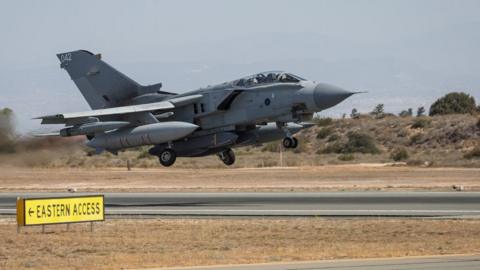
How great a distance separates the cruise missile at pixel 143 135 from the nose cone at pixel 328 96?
4577 millimetres

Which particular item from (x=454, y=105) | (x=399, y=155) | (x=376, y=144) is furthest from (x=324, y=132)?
(x=454, y=105)

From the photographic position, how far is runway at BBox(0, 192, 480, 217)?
3052 cm

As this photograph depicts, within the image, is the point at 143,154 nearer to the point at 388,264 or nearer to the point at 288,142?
the point at 288,142

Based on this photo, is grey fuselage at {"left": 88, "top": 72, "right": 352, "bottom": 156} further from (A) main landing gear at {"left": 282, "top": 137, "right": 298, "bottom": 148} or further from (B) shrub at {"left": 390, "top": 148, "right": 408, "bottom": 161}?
(B) shrub at {"left": 390, "top": 148, "right": 408, "bottom": 161}

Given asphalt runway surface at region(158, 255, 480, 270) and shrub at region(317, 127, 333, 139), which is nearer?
asphalt runway surface at region(158, 255, 480, 270)

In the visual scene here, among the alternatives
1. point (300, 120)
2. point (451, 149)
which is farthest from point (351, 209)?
Answer: point (451, 149)

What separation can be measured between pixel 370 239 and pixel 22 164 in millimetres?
18887

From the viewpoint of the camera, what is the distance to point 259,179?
2064 inches

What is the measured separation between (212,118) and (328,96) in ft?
17.5

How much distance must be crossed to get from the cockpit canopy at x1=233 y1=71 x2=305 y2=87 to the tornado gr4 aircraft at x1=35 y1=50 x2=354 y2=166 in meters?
0.04

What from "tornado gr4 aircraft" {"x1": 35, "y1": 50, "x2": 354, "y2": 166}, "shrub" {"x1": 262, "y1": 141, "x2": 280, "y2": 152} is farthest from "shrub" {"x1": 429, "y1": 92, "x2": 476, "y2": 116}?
"tornado gr4 aircraft" {"x1": 35, "y1": 50, "x2": 354, "y2": 166}

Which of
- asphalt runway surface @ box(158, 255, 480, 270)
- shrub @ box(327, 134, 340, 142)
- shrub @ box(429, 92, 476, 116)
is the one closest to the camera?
asphalt runway surface @ box(158, 255, 480, 270)

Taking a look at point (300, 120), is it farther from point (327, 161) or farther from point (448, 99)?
point (448, 99)

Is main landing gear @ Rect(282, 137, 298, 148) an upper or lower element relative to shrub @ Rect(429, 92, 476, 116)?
lower
